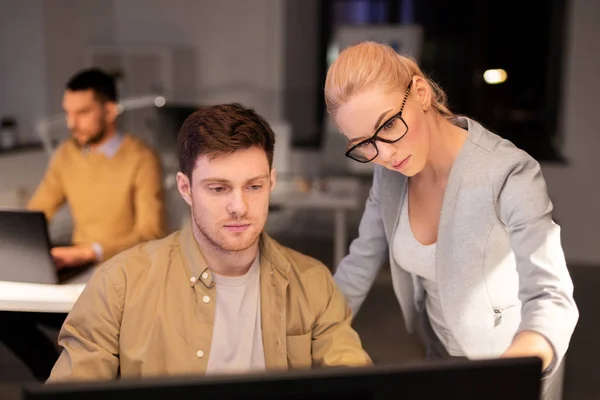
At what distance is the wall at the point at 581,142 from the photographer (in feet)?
18.4

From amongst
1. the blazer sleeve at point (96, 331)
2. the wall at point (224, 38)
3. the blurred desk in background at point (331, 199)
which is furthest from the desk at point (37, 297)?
the wall at point (224, 38)

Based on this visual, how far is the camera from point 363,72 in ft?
4.57

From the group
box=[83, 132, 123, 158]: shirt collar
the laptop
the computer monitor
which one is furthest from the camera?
box=[83, 132, 123, 158]: shirt collar

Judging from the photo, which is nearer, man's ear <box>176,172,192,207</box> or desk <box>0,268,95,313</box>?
man's ear <box>176,172,192,207</box>

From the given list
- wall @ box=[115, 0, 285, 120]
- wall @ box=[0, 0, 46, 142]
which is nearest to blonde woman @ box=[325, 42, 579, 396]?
wall @ box=[0, 0, 46, 142]

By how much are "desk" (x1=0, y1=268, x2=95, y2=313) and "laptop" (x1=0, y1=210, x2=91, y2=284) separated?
0.8 inches

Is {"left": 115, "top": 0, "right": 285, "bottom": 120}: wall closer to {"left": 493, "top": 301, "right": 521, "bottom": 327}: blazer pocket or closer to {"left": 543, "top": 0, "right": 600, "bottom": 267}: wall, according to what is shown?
{"left": 543, "top": 0, "right": 600, "bottom": 267}: wall

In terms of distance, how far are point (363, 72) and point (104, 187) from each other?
1.64 metres

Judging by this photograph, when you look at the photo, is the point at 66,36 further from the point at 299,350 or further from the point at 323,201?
the point at 299,350

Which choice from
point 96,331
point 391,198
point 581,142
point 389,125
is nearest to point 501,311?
point 391,198

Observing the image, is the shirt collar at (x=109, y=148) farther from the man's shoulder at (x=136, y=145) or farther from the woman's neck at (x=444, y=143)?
the woman's neck at (x=444, y=143)

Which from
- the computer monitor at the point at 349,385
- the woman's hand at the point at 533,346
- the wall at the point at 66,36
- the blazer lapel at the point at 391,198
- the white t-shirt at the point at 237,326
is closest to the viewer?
the computer monitor at the point at 349,385

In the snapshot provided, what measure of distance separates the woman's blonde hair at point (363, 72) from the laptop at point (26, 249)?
0.91 m

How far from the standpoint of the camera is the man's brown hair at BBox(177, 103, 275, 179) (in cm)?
144
